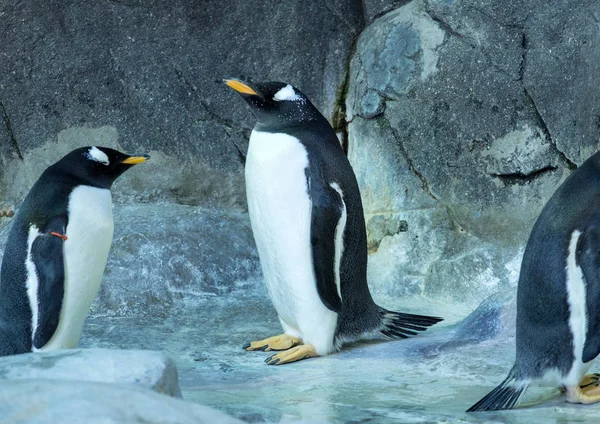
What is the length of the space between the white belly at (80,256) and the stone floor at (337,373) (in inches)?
15.3

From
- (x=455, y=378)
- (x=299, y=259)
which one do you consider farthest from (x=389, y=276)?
(x=455, y=378)

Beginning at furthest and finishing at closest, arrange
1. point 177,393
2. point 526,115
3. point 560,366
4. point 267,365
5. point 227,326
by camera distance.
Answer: point 526,115
point 227,326
point 267,365
point 560,366
point 177,393

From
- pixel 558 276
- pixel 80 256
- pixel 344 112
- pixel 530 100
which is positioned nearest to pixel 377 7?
pixel 344 112

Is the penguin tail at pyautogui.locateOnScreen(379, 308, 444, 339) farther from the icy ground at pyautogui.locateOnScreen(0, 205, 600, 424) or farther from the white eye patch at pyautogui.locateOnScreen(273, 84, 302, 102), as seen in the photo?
the white eye patch at pyautogui.locateOnScreen(273, 84, 302, 102)

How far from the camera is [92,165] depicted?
3.58 m

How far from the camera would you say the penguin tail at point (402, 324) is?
3885mm

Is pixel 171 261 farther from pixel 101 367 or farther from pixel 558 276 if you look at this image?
pixel 101 367

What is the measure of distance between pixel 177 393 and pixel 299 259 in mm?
1501

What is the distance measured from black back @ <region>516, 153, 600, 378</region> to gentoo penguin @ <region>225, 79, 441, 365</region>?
1.02 metres

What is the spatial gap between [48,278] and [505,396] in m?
1.63

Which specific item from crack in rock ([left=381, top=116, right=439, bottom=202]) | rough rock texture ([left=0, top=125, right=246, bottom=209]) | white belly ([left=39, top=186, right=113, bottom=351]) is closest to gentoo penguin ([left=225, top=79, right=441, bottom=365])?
white belly ([left=39, top=186, right=113, bottom=351])

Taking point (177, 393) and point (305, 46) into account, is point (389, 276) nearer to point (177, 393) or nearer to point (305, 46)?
point (305, 46)

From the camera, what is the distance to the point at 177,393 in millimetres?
2191

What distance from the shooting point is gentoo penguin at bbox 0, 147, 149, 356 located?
335 centimetres
